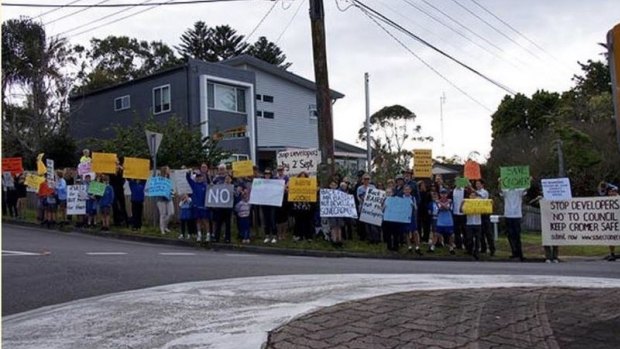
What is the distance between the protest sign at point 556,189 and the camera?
1700cm

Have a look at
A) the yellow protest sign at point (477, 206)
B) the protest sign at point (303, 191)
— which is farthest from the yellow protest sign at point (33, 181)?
the yellow protest sign at point (477, 206)

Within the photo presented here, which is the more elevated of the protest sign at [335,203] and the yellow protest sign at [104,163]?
the yellow protest sign at [104,163]

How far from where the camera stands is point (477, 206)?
54.7 ft

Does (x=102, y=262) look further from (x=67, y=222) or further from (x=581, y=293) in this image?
(x=67, y=222)

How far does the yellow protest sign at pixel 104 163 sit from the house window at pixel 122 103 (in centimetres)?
2043

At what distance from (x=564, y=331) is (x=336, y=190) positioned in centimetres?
1182

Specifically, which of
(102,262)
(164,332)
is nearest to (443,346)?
(164,332)

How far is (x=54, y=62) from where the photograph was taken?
39.6 m

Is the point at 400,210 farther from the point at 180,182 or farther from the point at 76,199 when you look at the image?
the point at 76,199

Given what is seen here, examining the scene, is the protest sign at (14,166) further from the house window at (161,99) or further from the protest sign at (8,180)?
the house window at (161,99)

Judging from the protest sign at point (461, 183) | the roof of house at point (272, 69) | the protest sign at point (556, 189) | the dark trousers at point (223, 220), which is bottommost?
the dark trousers at point (223, 220)

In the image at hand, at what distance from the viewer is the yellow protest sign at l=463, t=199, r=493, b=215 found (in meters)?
16.7

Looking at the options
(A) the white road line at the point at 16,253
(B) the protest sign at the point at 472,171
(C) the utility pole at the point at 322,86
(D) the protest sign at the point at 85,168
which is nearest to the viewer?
(A) the white road line at the point at 16,253

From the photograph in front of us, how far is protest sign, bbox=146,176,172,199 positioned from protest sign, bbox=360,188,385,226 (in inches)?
210
